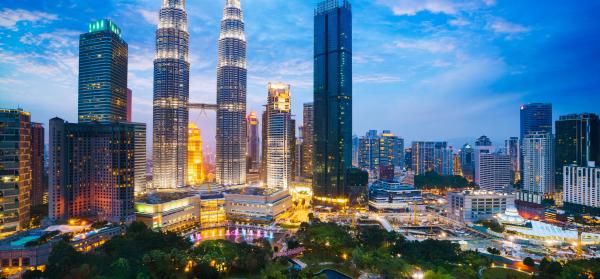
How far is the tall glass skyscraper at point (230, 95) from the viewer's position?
95938 mm

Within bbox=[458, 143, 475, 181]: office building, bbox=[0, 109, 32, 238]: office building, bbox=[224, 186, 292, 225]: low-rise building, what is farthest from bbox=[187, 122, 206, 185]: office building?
bbox=[458, 143, 475, 181]: office building

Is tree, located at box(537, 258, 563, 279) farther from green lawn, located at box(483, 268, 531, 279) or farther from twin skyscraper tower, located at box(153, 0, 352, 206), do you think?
twin skyscraper tower, located at box(153, 0, 352, 206)

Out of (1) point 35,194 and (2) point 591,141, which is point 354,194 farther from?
(1) point 35,194

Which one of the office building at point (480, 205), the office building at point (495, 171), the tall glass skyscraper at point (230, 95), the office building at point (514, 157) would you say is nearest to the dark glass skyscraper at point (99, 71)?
the tall glass skyscraper at point (230, 95)

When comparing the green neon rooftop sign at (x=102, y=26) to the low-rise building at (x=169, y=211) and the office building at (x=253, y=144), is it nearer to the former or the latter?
the low-rise building at (x=169, y=211)

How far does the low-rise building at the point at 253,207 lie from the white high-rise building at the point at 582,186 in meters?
56.6

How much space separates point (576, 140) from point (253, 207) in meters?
70.9

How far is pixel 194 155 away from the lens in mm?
110188

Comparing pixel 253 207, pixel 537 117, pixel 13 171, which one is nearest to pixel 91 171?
pixel 13 171

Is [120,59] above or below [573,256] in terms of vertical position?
above

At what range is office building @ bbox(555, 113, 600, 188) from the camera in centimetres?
7394

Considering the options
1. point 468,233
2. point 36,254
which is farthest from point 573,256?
point 36,254

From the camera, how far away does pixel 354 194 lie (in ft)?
257

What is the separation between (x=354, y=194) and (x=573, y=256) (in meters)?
41.7
